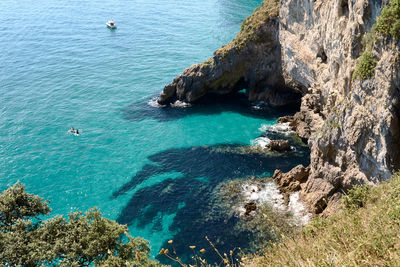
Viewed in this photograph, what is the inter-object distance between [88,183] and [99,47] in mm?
47012

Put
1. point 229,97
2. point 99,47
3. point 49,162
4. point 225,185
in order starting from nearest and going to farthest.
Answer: point 225,185, point 49,162, point 229,97, point 99,47

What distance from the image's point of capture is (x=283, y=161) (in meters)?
38.1

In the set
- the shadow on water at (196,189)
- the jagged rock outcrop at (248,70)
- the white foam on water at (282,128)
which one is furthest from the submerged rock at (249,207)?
the jagged rock outcrop at (248,70)

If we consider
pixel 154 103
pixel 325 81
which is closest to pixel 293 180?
pixel 325 81

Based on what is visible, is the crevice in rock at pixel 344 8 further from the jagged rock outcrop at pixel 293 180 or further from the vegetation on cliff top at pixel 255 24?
the vegetation on cliff top at pixel 255 24

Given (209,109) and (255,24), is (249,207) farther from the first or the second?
(255,24)

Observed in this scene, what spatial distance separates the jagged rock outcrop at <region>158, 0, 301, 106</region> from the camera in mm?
48781

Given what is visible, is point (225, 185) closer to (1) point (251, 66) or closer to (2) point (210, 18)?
(1) point (251, 66)

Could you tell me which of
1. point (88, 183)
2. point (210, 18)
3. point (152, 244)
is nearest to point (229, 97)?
point (88, 183)

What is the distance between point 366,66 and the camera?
→ 23.2 metres

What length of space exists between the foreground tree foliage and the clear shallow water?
1133cm

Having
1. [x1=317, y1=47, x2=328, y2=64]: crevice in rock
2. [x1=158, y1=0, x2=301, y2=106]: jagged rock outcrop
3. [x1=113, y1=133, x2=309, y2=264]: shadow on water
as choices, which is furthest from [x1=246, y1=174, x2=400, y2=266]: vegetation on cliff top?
[x1=158, y1=0, x2=301, y2=106]: jagged rock outcrop

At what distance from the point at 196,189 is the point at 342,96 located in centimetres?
1761

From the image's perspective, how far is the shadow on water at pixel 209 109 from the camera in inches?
1953
